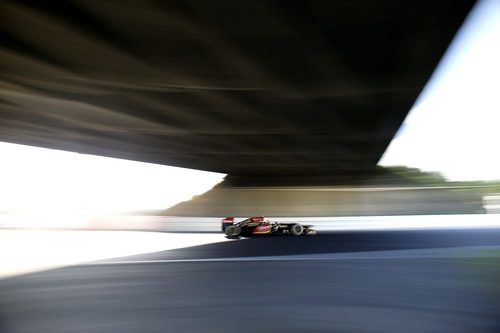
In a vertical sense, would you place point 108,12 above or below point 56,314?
above

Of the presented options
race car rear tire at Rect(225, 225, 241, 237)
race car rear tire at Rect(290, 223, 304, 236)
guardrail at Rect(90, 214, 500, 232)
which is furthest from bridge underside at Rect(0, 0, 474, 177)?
guardrail at Rect(90, 214, 500, 232)

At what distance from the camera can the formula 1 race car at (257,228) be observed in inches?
734

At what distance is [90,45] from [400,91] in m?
7.01

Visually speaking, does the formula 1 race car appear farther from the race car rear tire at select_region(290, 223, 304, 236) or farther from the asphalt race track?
the asphalt race track

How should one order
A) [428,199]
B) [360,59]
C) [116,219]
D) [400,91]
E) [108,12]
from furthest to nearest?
[428,199] < [116,219] < [400,91] < [360,59] < [108,12]

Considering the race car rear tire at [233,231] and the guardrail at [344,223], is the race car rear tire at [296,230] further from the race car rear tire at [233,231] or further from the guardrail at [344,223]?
the guardrail at [344,223]

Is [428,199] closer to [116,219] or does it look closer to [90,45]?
[116,219]

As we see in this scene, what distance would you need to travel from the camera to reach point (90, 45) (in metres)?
7.75

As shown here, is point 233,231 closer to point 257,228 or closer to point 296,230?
point 257,228

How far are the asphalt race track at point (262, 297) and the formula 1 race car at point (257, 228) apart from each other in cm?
928

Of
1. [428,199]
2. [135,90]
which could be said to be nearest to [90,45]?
[135,90]


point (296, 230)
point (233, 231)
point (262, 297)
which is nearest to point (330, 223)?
point (296, 230)

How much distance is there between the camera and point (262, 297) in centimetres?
567

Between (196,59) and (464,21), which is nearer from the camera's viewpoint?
(464,21)
